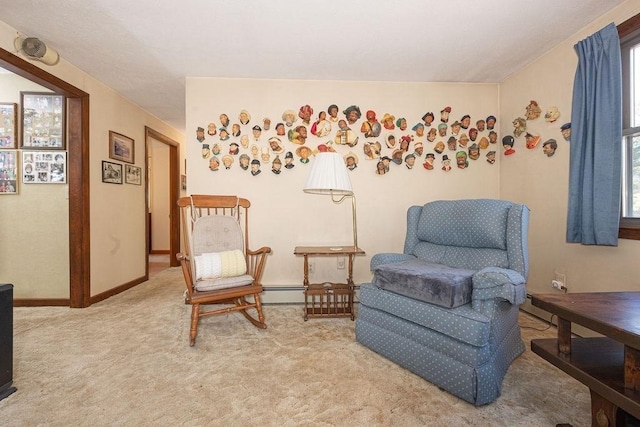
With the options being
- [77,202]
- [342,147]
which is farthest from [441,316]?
[77,202]

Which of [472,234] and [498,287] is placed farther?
[472,234]

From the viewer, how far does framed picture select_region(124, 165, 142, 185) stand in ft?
12.1

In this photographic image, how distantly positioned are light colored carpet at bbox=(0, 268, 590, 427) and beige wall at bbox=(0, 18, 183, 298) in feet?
2.15

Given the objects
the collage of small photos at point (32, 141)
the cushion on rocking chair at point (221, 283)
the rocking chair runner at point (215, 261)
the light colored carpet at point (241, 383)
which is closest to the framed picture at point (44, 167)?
the collage of small photos at point (32, 141)

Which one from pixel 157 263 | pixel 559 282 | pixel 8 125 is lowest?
pixel 157 263

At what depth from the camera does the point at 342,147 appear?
308 centimetres

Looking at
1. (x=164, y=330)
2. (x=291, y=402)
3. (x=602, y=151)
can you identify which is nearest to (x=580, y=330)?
(x=602, y=151)

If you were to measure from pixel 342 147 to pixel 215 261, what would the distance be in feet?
5.42

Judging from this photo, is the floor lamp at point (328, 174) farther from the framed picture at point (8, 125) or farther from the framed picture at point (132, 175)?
the framed picture at point (8, 125)

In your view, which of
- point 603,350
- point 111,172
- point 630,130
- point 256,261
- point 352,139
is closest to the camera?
point 603,350

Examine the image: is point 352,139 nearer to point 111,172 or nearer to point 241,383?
point 241,383

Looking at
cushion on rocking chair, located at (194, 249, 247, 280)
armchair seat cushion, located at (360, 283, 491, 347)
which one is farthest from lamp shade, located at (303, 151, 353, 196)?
armchair seat cushion, located at (360, 283, 491, 347)

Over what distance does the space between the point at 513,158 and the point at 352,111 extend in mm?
1638

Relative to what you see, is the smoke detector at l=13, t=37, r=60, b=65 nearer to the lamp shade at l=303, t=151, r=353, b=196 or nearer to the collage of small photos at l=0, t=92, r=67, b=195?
the collage of small photos at l=0, t=92, r=67, b=195
